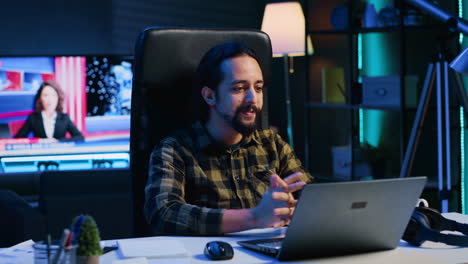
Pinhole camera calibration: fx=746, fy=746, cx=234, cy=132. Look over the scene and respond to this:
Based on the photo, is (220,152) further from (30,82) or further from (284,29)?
(284,29)

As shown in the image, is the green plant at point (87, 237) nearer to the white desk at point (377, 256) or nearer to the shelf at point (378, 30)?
the white desk at point (377, 256)

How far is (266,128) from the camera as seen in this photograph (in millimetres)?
2508

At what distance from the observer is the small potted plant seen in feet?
4.90

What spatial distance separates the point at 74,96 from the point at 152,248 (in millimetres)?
3133

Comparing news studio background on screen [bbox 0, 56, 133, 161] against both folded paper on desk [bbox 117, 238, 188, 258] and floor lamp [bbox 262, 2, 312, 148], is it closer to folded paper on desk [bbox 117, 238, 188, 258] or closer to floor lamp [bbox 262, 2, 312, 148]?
floor lamp [bbox 262, 2, 312, 148]

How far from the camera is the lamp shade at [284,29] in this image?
17.3 ft

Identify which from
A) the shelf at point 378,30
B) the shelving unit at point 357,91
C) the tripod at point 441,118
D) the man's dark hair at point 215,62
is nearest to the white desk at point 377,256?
the man's dark hair at point 215,62

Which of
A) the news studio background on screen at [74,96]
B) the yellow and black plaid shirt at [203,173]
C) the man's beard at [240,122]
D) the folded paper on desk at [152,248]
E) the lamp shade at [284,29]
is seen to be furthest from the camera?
the lamp shade at [284,29]

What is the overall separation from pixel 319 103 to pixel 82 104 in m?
1.56

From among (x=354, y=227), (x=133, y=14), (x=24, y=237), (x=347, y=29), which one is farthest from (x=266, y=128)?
(x=133, y=14)

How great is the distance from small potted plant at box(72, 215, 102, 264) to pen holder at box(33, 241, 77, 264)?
0.11 ft

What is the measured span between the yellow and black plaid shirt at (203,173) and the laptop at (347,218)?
0.38 metres

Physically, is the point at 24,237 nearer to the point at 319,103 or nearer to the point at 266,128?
the point at 266,128

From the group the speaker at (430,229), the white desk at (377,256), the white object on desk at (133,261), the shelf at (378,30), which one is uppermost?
the shelf at (378,30)
